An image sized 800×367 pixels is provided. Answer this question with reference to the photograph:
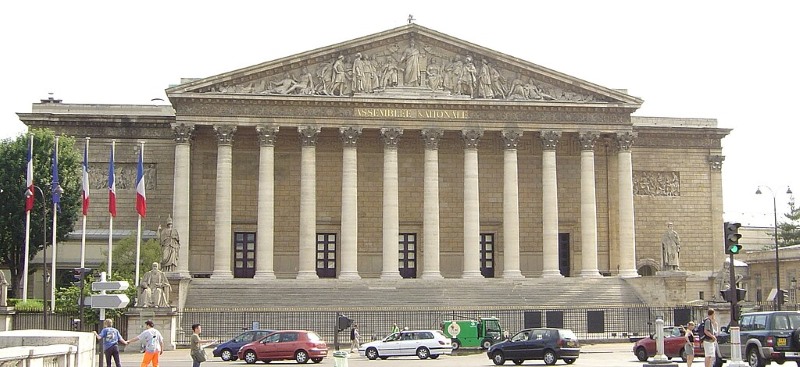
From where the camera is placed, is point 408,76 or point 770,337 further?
point 408,76

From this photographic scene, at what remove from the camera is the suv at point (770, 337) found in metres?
29.8

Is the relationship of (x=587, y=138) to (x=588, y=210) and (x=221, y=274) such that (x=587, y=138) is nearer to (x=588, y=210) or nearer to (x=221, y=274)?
(x=588, y=210)

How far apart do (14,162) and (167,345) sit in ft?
59.0

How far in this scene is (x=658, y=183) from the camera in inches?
2621

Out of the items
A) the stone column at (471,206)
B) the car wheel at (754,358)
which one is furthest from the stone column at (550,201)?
the car wheel at (754,358)

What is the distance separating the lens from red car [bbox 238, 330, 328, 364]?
1478 inches

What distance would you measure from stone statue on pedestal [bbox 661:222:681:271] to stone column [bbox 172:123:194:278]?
2510 centimetres

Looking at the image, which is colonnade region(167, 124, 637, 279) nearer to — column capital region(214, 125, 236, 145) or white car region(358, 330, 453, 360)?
column capital region(214, 125, 236, 145)

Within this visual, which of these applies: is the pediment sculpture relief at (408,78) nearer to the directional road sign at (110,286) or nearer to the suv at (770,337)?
the suv at (770,337)

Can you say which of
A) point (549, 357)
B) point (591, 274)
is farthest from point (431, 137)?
point (549, 357)

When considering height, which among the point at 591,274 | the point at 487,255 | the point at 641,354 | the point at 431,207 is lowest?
the point at 641,354

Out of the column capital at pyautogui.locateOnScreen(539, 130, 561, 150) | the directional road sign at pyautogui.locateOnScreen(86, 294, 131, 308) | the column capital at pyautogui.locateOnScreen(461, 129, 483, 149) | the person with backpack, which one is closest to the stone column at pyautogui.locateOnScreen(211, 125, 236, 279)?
the column capital at pyautogui.locateOnScreen(461, 129, 483, 149)

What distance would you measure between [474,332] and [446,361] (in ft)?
19.6

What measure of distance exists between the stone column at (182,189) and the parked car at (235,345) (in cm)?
1836
